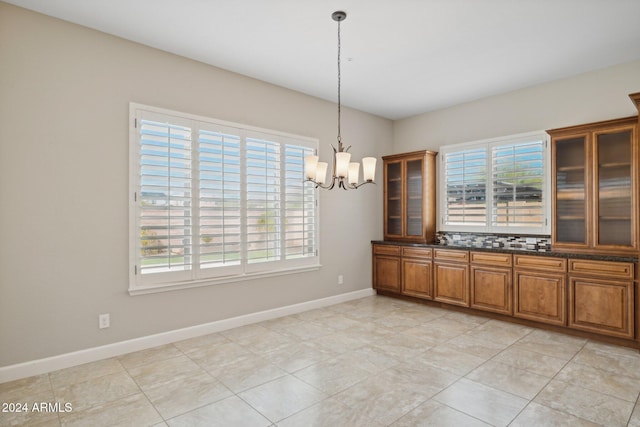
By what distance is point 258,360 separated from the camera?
10.4ft

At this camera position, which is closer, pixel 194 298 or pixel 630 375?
pixel 630 375

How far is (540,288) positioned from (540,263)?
29 centimetres

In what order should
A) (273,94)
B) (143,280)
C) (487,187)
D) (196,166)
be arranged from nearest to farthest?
(143,280)
(196,166)
(273,94)
(487,187)

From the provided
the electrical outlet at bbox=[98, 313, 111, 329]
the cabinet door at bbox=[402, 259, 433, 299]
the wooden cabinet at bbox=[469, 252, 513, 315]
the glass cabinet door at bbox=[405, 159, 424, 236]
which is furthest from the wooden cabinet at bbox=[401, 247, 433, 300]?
the electrical outlet at bbox=[98, 313, 111, 329]

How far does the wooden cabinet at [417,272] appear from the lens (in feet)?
16.7

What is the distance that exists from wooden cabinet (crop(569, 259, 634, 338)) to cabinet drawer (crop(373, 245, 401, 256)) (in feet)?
7.41

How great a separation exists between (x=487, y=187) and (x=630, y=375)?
265cm

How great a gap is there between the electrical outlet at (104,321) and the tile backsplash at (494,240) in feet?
14.4

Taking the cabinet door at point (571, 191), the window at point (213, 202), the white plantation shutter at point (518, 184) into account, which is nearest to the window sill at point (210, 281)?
the window at point (213, 202)

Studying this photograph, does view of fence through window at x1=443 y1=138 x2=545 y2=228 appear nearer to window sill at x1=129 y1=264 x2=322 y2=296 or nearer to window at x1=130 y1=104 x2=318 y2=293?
window at x1=130 y1=104 x2=318 y2=293

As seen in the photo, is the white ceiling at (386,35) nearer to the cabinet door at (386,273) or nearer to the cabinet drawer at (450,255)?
the cabinet drawer at (450,255)

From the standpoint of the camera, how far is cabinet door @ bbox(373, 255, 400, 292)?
5480 millimetres

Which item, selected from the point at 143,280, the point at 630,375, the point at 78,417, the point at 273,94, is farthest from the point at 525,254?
the point at 78,417

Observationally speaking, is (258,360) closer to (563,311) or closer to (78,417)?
(78,417)
